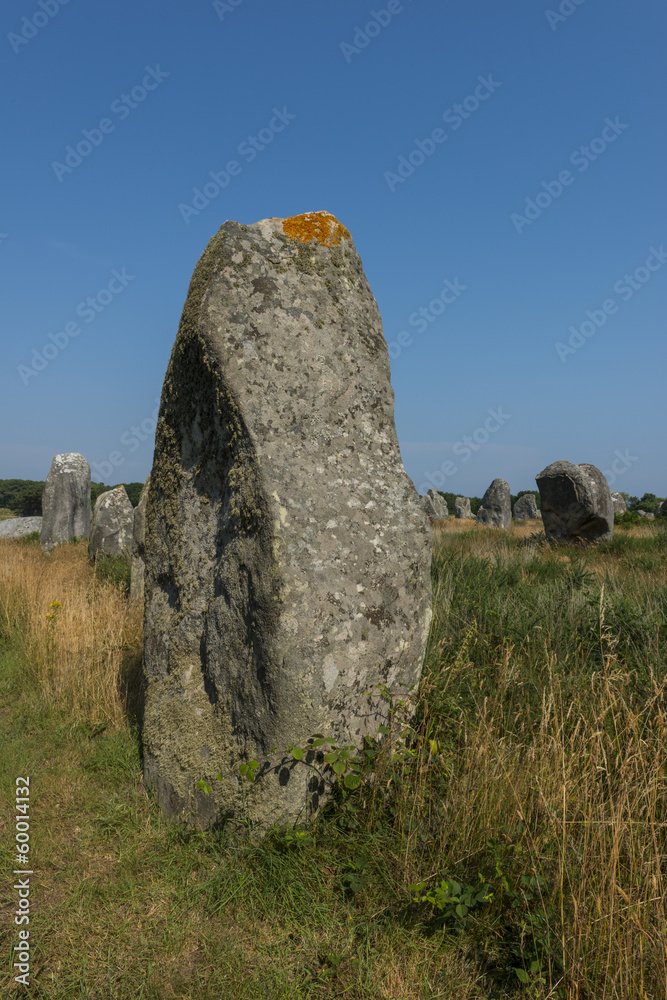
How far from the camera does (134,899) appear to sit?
2.85m

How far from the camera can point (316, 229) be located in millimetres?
3832

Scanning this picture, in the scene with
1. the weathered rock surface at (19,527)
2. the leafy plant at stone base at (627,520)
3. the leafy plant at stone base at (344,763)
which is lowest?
the leafy plant at stone base at (344,763)

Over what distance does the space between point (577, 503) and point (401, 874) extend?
14.2 m

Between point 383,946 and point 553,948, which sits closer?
point 553,948

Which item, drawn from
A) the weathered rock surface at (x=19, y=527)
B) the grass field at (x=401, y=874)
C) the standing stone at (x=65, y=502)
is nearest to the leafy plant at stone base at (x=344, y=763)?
the grass field at (x=401, y=874)

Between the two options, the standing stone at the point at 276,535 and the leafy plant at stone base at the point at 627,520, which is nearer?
the standing stone at the point at 276,535

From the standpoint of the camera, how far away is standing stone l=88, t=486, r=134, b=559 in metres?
12.5

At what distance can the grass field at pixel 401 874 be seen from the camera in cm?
237

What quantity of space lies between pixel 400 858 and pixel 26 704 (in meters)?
3.53

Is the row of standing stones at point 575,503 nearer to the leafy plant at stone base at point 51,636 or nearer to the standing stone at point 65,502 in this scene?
the standing stone at point 65,502

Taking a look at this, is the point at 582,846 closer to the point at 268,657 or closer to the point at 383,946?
the point at 383,946

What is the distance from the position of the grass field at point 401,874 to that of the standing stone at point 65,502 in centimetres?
1350

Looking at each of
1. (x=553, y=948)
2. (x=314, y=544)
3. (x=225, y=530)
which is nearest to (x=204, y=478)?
(x=225, y=530)

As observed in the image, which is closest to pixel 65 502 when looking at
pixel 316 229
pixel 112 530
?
pixel 112 530
